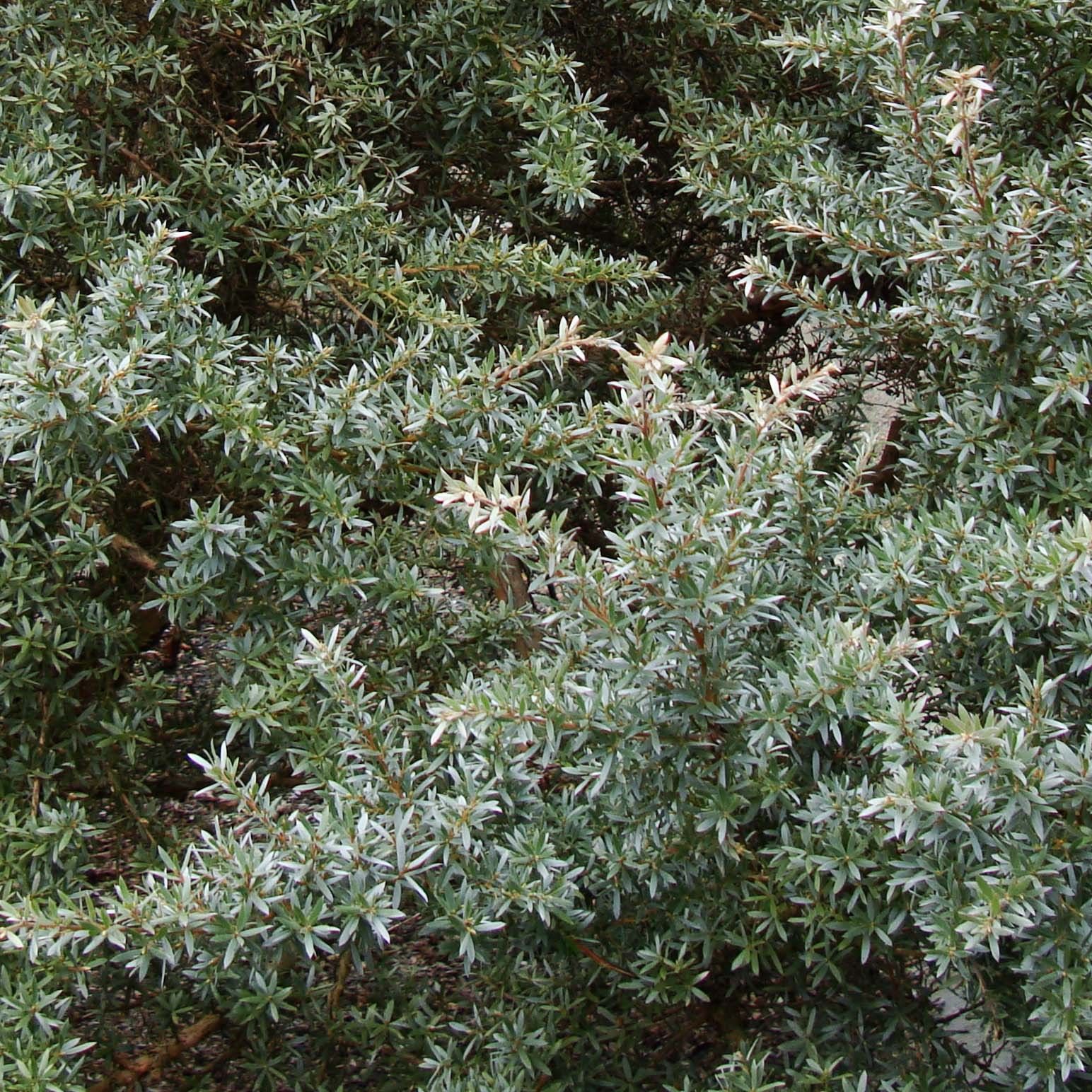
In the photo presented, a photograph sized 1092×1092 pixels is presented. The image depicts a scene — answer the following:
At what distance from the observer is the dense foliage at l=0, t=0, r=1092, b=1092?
6.41 feet

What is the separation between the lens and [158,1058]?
2635 mm

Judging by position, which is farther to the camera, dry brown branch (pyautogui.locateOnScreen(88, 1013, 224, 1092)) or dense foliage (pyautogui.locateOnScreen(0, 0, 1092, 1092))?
dry brown branch (pyautogui.locateOnScreen(88, 1013, 224, 1092))

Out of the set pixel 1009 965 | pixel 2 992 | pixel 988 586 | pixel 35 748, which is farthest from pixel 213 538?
pixel 1009 965

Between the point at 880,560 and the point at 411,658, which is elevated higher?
the point at 880,560

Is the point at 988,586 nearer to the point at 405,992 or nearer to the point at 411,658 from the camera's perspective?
the point at 411,658

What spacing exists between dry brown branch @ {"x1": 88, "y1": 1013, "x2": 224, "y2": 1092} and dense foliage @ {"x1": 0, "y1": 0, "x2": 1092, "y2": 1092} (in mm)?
25

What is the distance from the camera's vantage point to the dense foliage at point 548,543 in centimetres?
195

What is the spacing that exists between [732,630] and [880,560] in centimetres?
33

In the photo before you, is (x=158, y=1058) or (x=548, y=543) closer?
(x=548, y=543)

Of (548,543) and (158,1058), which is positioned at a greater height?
(548,543)

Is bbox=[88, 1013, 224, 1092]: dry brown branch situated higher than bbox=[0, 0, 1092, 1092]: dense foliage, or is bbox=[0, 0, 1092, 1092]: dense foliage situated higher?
bbox=[0, 0, 1092, 1092]: dense foliage

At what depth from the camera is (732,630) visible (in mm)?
2049

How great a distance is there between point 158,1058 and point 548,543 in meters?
1.44

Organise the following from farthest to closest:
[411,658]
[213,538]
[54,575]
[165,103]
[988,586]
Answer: [165,103]
[411,658]
[54,575]
[213,538]
[988,586]
